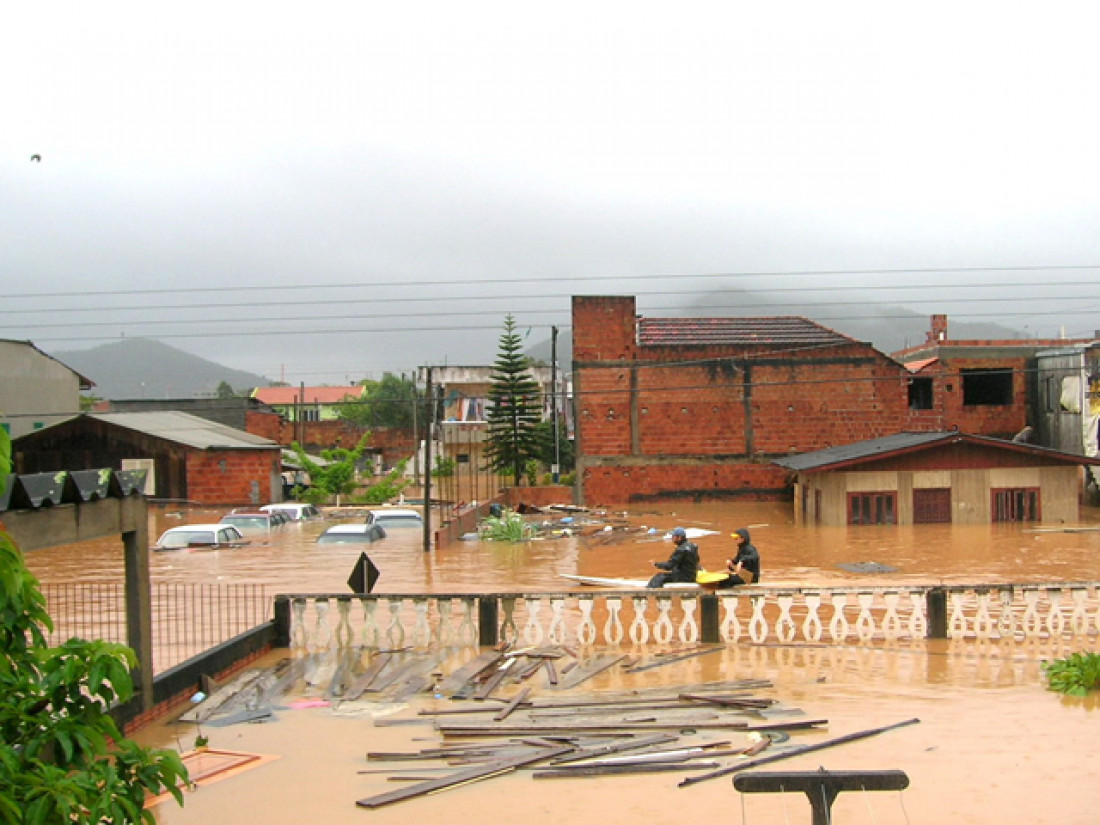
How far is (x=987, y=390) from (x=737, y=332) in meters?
10.5

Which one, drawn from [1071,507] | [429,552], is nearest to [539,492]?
[429,552]

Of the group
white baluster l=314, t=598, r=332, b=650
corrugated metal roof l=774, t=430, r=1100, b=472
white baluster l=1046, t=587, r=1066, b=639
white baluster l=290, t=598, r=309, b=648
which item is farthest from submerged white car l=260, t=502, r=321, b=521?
white baluster l=1046, t=587, r=1066, b=639

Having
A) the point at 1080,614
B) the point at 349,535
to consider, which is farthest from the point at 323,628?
the point at 349,535

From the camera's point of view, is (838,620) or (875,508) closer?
(838,620)

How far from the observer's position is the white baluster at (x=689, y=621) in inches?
555

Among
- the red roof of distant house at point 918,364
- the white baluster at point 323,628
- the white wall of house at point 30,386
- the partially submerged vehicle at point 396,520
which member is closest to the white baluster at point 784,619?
the white baluster at point 323,628

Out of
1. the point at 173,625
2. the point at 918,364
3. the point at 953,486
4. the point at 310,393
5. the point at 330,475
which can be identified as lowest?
the point at 173,625

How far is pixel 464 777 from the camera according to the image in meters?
8.78

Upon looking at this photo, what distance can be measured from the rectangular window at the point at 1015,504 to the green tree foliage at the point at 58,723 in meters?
29.2

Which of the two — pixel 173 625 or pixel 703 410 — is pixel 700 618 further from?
pixel 703 410

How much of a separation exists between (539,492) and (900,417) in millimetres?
13631

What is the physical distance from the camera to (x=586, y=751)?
30.5ft

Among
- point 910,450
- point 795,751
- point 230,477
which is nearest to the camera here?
point 795,751

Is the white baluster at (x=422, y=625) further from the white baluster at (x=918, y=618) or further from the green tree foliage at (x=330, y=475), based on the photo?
the green tree foliage at (x=330, y=475)
